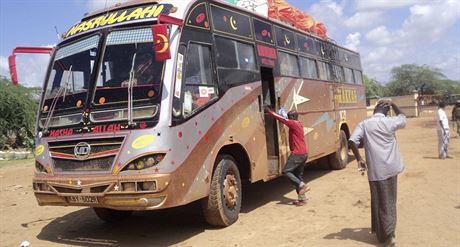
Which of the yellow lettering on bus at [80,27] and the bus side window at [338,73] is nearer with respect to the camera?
the yellow lettering on bus at [80,27]

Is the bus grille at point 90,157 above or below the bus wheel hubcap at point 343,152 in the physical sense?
above

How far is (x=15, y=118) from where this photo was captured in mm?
27016

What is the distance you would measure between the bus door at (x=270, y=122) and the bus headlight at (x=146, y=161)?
3.36 m

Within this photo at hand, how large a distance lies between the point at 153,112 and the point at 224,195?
1.83m

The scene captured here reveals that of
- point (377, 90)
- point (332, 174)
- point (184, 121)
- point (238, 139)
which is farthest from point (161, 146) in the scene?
point (377, 90)

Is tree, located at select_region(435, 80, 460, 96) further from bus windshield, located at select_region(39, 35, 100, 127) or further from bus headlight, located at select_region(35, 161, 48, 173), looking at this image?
bus headlight, located at select_region(35, 161, 48, 173)

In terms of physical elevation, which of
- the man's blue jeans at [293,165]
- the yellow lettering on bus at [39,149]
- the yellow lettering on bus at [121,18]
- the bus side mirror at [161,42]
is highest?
the yellow lettering on bus at [121,18]

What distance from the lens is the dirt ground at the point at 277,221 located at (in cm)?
615

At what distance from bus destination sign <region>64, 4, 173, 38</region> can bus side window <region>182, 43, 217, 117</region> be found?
23.8 inches

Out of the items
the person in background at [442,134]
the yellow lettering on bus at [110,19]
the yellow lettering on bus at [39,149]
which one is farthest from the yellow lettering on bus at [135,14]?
the person in background at [442,134]

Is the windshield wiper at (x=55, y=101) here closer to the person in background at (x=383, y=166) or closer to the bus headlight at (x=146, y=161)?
the bus headlight at (x=146, y=161)

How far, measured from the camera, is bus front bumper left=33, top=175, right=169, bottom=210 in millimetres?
5453

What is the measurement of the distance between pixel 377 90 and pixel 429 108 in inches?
1013

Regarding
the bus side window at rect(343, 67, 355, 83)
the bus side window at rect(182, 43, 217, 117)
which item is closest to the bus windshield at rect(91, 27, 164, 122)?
the bus side window at rect(182, 43, 217, 117)
